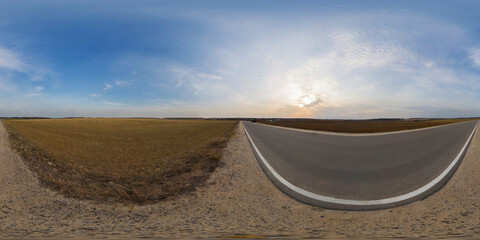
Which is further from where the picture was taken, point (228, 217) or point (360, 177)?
point (360, 177)

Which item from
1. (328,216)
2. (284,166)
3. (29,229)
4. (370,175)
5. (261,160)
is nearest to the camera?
(29,229)

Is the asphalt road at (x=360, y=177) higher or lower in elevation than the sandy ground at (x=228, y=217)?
higher

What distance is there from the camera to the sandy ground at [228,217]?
14.5 feet

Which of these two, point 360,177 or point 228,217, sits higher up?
point 360,177

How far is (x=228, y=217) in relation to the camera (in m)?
5.18

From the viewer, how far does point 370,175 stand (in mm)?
8445

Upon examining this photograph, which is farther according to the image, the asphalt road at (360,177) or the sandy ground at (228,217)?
the asphalt road at (360,177)

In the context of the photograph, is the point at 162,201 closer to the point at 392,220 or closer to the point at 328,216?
the point at 328,216

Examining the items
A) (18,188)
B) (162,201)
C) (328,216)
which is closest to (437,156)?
(328,216)

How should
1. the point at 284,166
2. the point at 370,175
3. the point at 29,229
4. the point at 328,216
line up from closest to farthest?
the point at 29,229, the point at 328,216, the point at 370,175, the point at 284,166

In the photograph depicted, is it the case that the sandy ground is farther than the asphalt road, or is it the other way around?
the asphalt road

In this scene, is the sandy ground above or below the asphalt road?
below

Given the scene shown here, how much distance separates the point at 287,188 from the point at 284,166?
9.74 ft

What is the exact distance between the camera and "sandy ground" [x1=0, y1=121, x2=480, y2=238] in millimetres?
4406
